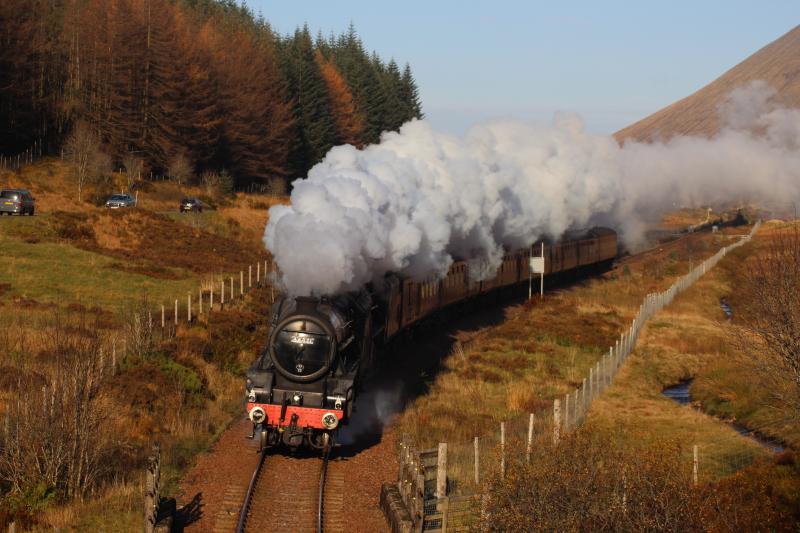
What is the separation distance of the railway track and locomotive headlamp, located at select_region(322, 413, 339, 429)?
98 centimetres

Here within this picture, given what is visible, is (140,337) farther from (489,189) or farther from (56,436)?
(489,189)

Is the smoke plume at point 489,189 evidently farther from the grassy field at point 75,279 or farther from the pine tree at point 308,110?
the pine tree at point 308,110

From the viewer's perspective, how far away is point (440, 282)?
36156 millimetres

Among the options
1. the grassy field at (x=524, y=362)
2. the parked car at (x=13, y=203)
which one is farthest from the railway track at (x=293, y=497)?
the parked car at (x=13, y=203)

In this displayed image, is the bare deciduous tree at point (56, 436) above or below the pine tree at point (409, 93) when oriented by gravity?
below

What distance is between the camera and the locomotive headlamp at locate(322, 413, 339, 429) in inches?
800

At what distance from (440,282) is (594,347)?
9.58 meters

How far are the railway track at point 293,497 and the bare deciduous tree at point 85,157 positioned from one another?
54.2m

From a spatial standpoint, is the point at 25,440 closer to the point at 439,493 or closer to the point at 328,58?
the point at 439,493

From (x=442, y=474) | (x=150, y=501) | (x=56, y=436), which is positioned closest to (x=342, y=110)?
(x=56, y=436)

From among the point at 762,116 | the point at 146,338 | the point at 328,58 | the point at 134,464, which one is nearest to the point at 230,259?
the point at 146,338

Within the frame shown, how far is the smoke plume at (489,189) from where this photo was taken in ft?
79.0

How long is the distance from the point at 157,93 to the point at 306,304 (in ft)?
218

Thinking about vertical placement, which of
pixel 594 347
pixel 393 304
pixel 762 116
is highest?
pixel 762 116
